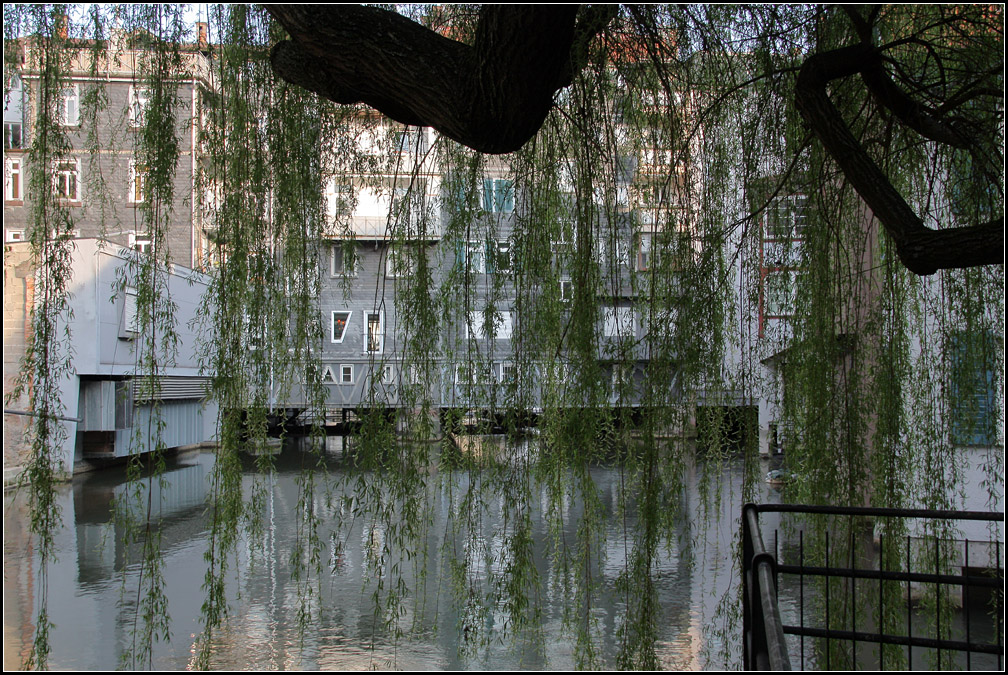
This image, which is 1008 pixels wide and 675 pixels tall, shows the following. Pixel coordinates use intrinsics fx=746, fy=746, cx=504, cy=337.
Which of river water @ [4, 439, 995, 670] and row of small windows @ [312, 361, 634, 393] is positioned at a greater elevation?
row of small windows @ [312, 361, 634, 393]

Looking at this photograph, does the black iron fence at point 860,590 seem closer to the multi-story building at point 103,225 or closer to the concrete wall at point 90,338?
the multi-story building at point 103,225

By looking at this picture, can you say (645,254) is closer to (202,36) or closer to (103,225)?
(202,36)

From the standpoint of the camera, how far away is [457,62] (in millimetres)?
1694

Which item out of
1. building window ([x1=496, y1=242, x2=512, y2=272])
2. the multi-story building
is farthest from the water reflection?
the multi-story building

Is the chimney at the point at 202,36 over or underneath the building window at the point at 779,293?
over

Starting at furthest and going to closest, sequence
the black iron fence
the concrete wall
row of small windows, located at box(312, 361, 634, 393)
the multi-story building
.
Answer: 1. the concrete wall
2. row of small windows, located at box(312, 361, 634, 393)
3. the multi-story building
4. the black iron fence

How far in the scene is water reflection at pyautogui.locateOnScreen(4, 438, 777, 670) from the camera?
2633 millimetres

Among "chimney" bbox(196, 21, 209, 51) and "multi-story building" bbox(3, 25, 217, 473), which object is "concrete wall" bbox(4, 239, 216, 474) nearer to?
"multi-story building" bbox(3, 25, 217, 473)

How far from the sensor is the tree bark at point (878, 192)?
1.68 meters

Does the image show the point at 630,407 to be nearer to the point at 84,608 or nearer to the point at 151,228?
the point at 151,228

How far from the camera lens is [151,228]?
2.47m

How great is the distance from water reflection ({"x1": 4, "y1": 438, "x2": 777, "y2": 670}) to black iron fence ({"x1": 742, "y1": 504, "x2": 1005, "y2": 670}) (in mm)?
329

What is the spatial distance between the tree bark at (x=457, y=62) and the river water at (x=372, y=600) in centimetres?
134

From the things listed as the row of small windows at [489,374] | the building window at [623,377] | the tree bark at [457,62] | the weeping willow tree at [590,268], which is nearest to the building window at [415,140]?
the weeping willow tree at [590,268]
